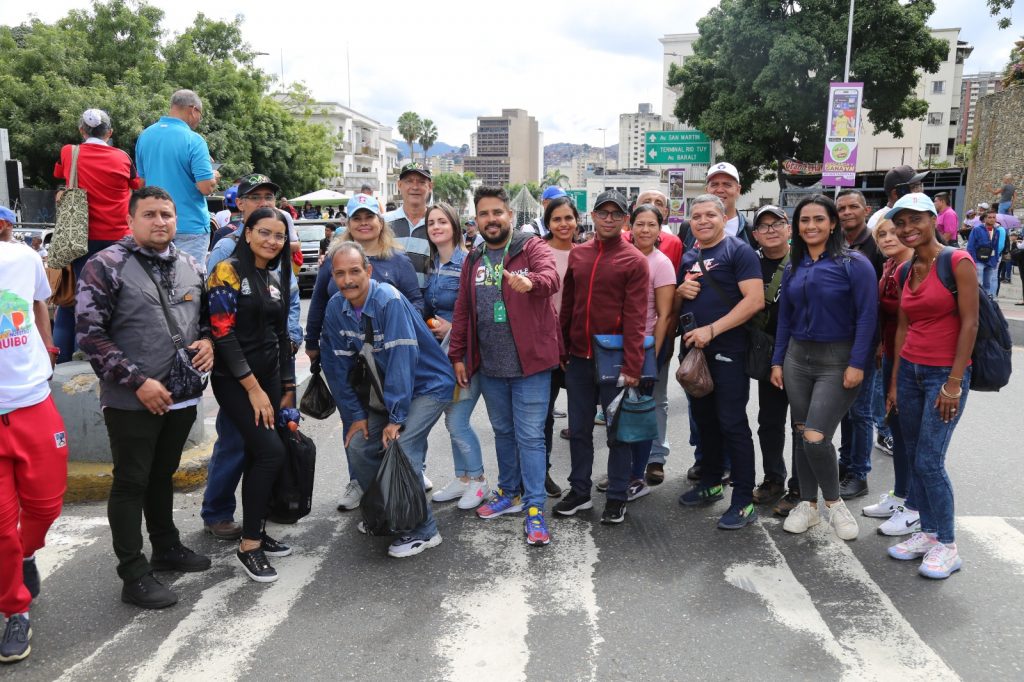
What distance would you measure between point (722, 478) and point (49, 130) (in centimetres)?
2745

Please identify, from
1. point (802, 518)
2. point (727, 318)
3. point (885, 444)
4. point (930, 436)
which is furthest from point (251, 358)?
point (885, 444)

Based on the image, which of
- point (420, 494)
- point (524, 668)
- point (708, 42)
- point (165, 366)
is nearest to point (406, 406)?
point (420, 494)

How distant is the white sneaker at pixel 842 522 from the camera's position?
4.39 metres

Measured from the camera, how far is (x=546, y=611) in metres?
3.60

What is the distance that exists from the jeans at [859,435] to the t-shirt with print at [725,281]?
968mm

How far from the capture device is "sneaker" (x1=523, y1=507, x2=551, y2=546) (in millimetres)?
4367

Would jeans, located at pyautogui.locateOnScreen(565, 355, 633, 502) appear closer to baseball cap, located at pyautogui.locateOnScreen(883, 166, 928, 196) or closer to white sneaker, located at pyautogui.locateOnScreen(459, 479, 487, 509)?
white sneaker, located at pyautogui.locateOnScreen(459, 479, 487, 509)

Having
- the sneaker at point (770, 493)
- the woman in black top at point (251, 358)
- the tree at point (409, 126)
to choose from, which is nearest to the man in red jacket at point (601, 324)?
the sneaker at point (770, 493)

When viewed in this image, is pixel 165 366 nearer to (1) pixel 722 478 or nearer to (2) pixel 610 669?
(2) pixel 610 669

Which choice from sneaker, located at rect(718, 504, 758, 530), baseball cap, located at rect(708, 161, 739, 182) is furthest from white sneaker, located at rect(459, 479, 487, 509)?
baseball cap, located at rect(708, 161, 739, 182)

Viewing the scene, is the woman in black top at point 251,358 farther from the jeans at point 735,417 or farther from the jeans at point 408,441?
the jeans at point 735,417

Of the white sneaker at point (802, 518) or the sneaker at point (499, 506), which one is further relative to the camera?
the sneaker at point (499, 506)

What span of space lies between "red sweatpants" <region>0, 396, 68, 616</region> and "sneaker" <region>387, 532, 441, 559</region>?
5.60 feet

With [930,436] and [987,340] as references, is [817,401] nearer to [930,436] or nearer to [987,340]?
[930,436]
